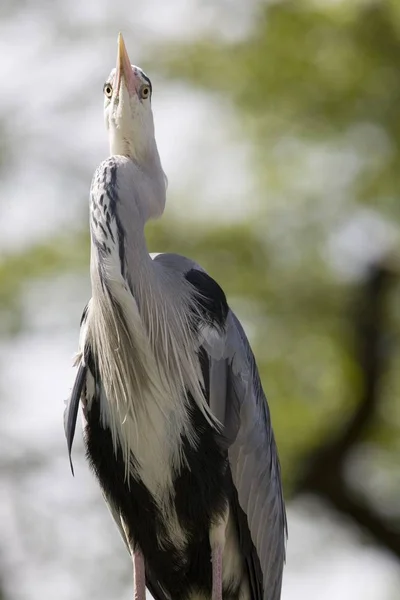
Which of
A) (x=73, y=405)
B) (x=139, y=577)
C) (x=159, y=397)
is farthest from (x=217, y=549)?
(x=73, y=405)

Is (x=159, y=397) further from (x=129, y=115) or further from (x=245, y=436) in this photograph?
(x=129, y=115)

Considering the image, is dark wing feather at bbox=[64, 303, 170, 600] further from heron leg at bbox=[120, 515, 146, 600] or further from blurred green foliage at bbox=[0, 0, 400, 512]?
blurred green foliage at bbox=[0, 0, 400, 512]

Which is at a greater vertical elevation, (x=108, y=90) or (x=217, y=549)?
(x=108, y=90)

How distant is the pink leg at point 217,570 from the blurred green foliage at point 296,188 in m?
5.12

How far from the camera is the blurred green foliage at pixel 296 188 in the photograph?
31.7 feet

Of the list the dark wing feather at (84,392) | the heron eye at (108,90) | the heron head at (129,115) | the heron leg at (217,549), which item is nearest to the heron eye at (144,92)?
the heron head at (129,115)

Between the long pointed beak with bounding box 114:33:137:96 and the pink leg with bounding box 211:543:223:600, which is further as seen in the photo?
the long pointed beak with bounding box 114:33:137:96

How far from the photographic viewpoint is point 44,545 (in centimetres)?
989

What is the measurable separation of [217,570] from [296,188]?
6165mm

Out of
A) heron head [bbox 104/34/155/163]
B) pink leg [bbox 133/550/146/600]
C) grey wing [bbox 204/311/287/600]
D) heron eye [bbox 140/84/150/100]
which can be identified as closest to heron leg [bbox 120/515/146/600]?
pink leg [bbox 133/550/146/600]

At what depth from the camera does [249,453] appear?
445cm

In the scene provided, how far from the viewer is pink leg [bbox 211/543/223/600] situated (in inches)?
162

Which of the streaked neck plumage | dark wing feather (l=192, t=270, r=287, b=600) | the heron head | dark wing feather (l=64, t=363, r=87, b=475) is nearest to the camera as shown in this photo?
the streaked neck plumage

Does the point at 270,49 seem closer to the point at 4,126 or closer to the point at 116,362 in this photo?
the point at 4,126
